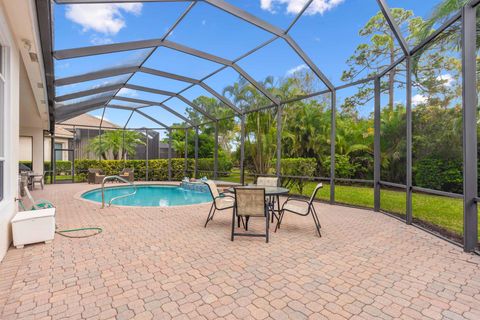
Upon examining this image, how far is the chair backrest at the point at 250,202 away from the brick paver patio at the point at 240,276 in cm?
48

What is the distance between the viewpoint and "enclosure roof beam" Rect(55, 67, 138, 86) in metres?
7.39

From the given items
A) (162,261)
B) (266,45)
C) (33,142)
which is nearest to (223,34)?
(266,45)

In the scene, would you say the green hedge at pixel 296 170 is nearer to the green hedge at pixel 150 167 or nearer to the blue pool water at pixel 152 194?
the blue pool water at pixel 152 194

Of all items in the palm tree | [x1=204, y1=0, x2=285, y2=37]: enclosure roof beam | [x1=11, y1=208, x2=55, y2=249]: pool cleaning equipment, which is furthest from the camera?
the palm tree

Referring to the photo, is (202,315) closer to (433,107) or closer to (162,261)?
(162,261)

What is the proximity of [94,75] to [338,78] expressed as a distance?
9819 mm

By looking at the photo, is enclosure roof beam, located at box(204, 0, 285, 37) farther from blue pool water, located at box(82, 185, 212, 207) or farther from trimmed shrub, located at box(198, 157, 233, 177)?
trimmed shrub, located at box(198, 157, 233, 177)

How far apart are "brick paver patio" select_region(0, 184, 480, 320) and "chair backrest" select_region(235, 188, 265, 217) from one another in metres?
0.48

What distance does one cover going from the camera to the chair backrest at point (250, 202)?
14.8 ft

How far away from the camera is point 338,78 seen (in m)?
11.9

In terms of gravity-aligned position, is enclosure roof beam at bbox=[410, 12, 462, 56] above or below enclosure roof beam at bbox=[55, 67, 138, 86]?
below

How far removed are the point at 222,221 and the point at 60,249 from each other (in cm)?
297

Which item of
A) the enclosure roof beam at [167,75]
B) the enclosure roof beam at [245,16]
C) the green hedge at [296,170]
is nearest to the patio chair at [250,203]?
the enclosure roof beam at [245,16]

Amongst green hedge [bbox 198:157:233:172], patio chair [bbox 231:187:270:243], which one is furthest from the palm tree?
patio chair [bbox 231:187:270:243]
